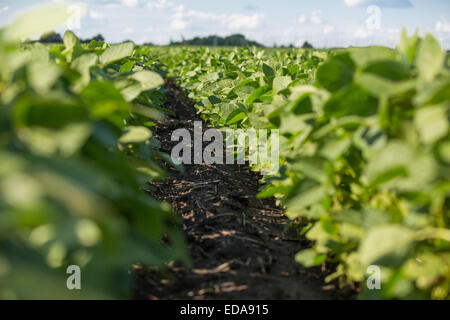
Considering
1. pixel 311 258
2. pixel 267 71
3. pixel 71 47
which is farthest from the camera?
pixel 267 71

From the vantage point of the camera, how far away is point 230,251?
7.52 feet

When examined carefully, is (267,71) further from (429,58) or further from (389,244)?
(389,244)

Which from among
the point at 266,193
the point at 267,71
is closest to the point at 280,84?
the point at 267,71

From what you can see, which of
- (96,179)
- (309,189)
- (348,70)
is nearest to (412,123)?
(348,70)

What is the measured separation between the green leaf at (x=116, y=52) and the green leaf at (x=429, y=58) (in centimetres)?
137

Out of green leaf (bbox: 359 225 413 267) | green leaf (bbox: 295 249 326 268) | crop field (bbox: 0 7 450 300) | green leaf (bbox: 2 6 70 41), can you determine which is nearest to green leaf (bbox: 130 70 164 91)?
crop field (bbox: 0 7 450 300)

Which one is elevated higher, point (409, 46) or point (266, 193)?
point (409, 46)

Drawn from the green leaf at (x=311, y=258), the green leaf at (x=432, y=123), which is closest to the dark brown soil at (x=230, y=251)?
the green leaf at (x=311, y=258)

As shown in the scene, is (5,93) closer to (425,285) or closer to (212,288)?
(212,288)

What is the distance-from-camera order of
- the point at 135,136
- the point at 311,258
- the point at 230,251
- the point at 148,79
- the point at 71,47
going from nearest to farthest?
1. the point at 135,136
2. the point at 311,258
3. the point at 148,79
4. the point at 71,47
5. the point at 230,251

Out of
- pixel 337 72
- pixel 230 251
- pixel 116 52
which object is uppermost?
pixel 116 52

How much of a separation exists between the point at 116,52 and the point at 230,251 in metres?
1.23

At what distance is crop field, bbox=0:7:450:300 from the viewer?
3.21 feet

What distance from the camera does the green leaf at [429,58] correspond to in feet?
4.78
